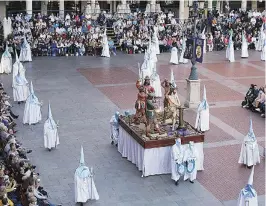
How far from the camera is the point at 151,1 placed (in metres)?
40.5

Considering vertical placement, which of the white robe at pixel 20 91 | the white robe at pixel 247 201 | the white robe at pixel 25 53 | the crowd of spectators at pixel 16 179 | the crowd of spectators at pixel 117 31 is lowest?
the white robe at pixel 247 201

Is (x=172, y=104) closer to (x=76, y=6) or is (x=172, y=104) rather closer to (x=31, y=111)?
(x=31, y=111)

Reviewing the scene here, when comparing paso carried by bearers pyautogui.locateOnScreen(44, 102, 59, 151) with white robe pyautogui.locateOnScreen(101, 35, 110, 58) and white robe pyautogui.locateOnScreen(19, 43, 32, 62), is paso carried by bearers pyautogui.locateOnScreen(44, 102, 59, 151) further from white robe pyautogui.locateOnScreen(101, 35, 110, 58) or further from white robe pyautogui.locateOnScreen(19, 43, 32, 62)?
white robe pyautogui.locateOnScreen(101, 35, 110, 58)

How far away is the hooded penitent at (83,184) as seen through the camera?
13352mm

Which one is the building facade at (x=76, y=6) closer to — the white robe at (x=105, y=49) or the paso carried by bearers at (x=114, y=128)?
the white robe at (x=105, y=49)

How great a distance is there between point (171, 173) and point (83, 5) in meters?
27.2

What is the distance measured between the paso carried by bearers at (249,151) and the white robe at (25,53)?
17570 mm

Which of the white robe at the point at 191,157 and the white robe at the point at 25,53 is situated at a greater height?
the white robe at the point at 25,53

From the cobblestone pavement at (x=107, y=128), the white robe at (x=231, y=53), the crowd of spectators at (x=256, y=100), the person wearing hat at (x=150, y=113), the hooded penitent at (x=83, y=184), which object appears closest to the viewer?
the hooded penitent at (x=83, y=184)

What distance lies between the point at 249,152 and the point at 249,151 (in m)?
0.03

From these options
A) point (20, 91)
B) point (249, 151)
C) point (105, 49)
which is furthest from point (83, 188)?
point (105, 49)

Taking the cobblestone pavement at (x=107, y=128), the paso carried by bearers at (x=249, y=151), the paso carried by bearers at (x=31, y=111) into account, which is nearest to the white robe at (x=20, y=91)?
the cobblestone pavement at (x=107, y=128)

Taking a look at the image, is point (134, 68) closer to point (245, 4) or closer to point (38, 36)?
point (38, 36)

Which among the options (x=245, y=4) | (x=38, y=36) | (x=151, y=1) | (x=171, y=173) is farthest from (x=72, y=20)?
(x=171, y=173)
